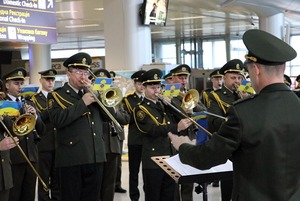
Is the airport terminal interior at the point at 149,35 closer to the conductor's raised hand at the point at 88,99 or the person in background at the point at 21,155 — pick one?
the person in background at the point at 21,155

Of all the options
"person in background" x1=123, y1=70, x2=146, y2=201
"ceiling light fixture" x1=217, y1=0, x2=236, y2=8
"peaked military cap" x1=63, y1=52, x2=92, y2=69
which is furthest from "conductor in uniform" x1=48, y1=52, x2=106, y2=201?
"ceiling light fixture" x1=217, y1=0, x2=236, y2=8

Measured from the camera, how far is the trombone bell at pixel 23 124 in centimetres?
461

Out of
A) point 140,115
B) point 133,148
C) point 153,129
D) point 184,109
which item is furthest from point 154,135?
point 133,148

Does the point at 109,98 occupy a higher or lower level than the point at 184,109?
higher

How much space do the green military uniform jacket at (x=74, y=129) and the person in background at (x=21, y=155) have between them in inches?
16.2

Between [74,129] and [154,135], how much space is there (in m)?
0.87

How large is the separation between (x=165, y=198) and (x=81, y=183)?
952 millimetres

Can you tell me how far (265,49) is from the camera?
233 cm

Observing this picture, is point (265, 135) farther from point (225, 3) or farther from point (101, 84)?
point (225, 3)

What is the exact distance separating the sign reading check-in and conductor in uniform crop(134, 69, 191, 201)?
229 centimetres

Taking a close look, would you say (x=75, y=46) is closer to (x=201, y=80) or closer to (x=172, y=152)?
(x=201, y=80)

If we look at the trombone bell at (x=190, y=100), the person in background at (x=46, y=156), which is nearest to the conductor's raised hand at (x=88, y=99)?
the trombone bell at (x=190, y=100)

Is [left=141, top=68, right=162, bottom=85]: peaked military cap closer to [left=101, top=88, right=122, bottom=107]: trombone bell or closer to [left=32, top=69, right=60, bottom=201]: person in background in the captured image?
[left=101, top=88, right=122, bottom=107]: trombone bell

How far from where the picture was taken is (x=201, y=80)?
19484 millimetres
